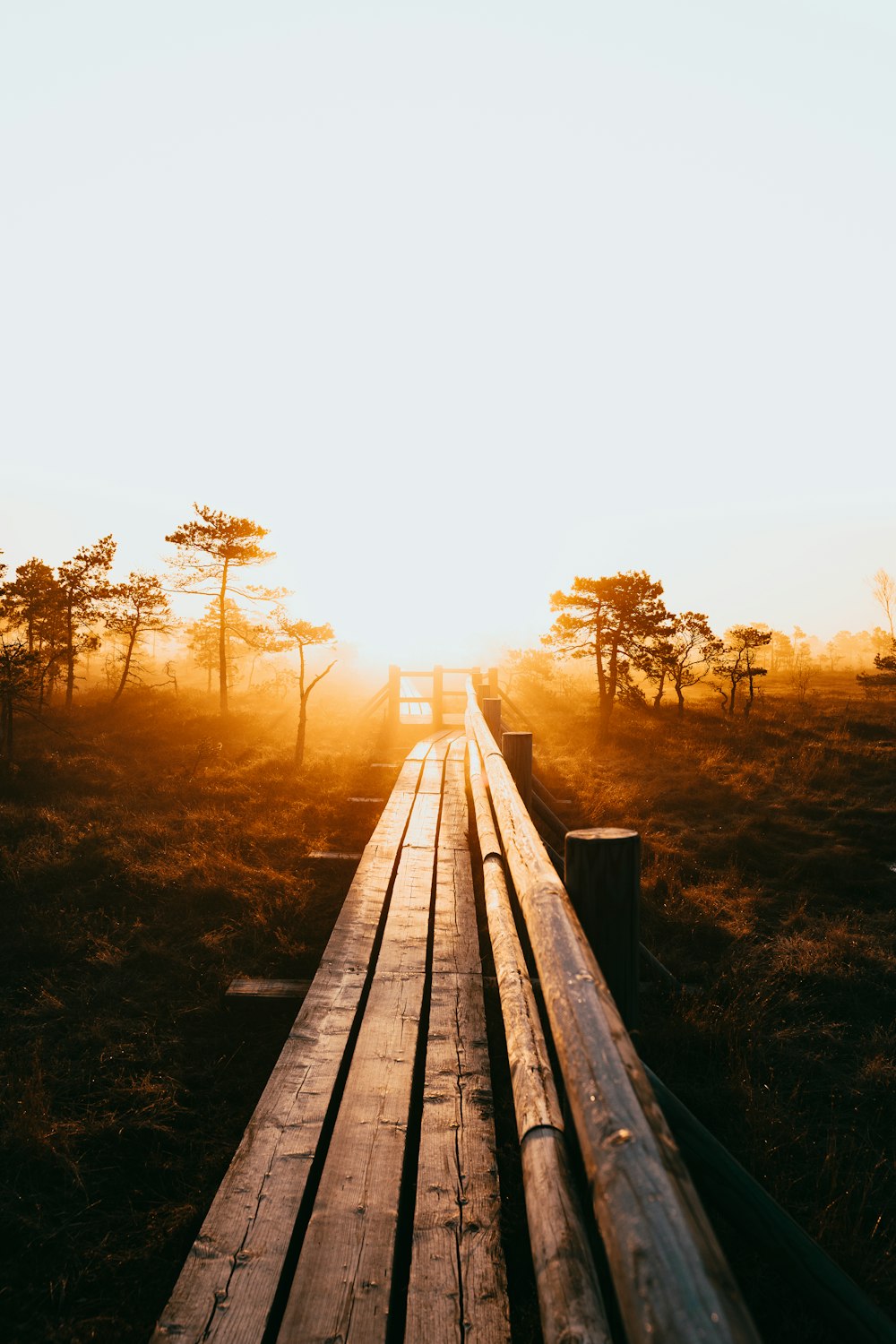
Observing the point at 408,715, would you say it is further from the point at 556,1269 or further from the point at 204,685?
the point at 204,685

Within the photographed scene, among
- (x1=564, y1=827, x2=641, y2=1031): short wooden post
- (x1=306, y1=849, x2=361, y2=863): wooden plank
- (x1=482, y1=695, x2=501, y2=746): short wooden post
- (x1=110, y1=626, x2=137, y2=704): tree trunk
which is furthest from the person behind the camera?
(x1=110, y1=626, x2=137, y2=704): tree trunk

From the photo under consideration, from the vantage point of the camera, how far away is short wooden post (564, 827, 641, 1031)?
8.31ft

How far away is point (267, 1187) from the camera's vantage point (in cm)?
247

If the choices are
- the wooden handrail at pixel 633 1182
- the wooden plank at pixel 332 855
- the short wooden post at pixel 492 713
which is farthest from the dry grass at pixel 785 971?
the wooden plank at pixel 332 855

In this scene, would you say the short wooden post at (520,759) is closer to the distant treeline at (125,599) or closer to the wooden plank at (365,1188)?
the wooden plank at (365,1188)

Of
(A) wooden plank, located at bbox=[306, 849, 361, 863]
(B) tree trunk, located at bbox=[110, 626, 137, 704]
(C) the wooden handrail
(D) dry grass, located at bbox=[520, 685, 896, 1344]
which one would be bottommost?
(D) dry grass, located at bbox=[520, 685, 896, 1344]

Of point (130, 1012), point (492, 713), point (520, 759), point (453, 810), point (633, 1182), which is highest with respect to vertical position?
point (492, 713)

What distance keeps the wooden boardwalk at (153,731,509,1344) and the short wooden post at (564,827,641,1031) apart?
89cm

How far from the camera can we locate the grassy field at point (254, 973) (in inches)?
117

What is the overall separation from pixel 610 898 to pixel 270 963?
3.79 meters

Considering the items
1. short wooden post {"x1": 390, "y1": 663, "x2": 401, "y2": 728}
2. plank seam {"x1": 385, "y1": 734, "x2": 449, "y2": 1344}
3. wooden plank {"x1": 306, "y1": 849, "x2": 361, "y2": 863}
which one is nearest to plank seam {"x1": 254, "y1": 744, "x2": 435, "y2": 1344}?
plank seam {"x1": 385, "y1": 734, "x2": 449, "y2": 1344}

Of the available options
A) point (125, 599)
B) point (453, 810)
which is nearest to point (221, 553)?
point (125, 599)

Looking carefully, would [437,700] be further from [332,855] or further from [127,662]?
[127,662]

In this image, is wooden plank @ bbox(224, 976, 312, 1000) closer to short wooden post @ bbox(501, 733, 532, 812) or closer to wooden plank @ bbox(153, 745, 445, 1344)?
wooden plank @ bbox(153, 745, 445, 1344)
